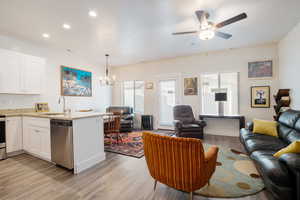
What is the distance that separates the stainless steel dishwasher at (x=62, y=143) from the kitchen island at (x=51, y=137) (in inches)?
1.3

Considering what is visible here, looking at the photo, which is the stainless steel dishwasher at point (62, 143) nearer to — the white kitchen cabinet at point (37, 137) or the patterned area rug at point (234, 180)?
the white kitchen cabinet at point (37, 137)

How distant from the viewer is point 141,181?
84.0 inches

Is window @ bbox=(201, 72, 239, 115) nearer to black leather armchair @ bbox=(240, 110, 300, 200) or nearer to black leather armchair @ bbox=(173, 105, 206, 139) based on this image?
black leather armchair @ bbox=(173, 105, 206, 139)

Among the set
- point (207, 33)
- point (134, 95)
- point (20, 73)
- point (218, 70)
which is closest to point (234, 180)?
point (207, 33)

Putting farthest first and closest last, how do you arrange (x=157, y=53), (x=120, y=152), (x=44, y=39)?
(x=157, y=53) → (x=44, y=39) → (x=120, y=152)

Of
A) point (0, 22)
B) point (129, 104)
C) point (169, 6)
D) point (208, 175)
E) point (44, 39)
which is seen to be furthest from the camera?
point (129, 104)

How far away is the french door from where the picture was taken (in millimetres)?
5646

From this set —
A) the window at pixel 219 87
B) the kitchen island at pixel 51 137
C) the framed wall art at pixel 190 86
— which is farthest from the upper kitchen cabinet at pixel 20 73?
the window at pixel 219 87

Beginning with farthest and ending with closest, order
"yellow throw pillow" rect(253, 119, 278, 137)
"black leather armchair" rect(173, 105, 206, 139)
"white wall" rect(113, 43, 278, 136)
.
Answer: "white wall" rect(113, 43, 278, 136), "black leather armchair" rect(173, 105, 206, 139), "yellow throw pillow" rect(253, 119, 278, 137)

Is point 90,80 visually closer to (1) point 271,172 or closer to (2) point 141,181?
(2) point 141,181

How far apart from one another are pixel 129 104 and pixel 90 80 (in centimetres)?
204

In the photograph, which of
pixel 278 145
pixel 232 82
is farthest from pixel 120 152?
pixel 232 82

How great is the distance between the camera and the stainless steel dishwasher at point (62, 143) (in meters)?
2.33

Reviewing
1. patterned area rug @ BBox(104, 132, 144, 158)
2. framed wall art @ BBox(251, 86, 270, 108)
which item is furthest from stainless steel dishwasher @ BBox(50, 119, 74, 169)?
framed wall art @ BBox(251, 86, 270, 108)
